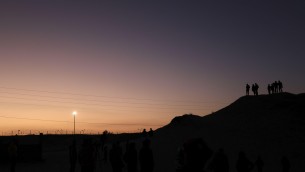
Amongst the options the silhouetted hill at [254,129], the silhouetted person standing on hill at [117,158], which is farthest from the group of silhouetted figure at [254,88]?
the silhouetted person standing on hill at [117,158]

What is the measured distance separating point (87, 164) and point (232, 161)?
2947cm

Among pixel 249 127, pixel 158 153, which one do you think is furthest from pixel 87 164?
pixel 249 127

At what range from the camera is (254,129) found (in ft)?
191

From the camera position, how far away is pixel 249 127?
59188 mm

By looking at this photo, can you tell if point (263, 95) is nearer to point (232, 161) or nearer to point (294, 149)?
point (294, 149)

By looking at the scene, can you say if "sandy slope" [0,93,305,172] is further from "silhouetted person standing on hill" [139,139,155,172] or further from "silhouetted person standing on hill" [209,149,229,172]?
"silhouetted person standing on hill" [139,139,155,172]

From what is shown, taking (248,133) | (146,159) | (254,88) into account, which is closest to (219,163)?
(146,159)

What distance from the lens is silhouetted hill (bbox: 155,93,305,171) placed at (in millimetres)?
47625

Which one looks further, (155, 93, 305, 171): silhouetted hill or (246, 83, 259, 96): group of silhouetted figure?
(246, 83, 259, 96): group of silhouetted figure

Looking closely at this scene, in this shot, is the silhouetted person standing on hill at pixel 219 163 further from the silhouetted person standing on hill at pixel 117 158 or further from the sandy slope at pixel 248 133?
the sandy slope at pixel 248 133

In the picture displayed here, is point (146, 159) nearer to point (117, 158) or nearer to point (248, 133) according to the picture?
point (117, 158)

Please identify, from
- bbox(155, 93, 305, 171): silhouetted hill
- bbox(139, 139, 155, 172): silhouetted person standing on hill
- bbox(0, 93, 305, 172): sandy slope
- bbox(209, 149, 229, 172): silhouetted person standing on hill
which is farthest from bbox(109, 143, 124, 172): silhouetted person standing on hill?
bbox(155, 93, 305, 171): silhouetted hill

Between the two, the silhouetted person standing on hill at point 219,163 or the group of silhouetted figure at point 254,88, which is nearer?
the silhouetted person standing on hill at point 219,163

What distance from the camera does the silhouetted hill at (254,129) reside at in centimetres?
4762
